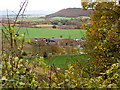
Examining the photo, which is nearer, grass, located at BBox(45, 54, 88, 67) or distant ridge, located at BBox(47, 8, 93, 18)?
grass, located at BBox(45, 54, 88, 67)

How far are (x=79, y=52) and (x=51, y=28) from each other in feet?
2.99

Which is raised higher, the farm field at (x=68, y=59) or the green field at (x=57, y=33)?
the green field at (x=57, y=33)

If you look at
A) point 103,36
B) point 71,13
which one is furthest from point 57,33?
point 103,36

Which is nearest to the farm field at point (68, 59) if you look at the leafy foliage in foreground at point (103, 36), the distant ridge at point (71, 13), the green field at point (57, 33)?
the leafy foliage in foreground at point (103, 36)

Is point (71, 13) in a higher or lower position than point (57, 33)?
higher

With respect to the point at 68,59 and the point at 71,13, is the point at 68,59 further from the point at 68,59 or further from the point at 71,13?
the point at 71,13

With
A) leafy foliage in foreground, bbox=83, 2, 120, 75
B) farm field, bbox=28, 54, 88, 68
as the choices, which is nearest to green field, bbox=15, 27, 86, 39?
leafy foliage in foreground, bbox=83, 2, 120, 75

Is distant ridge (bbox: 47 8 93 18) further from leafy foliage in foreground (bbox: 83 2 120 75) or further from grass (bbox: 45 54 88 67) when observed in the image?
grass (bbox: 45 54 88 67)

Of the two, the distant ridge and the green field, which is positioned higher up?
the distant ridge

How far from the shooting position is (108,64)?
3.15 metres

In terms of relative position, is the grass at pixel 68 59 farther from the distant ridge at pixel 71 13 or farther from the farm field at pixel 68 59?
the distant ridge at pixel 71 13

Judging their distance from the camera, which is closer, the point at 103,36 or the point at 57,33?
the point at 103,36

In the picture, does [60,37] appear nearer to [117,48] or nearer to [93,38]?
[93,38]

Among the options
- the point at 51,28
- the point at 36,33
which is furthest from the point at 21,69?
the point at 51,28
